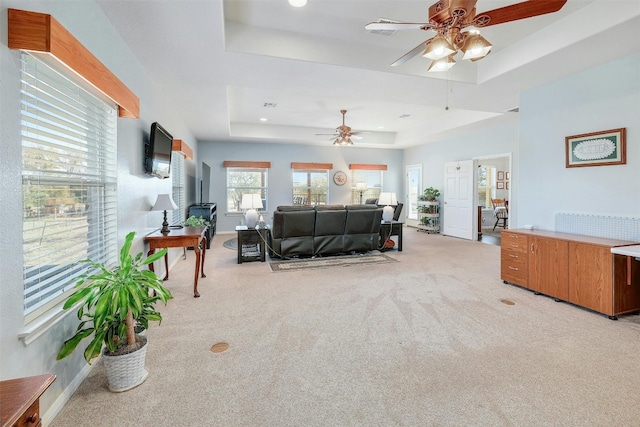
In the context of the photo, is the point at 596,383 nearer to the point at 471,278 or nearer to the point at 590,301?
the point at 590,301

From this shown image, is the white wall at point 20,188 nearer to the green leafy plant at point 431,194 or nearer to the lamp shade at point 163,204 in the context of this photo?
the lamp shade at point 163,204

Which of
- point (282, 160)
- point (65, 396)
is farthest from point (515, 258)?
point (282, 160)

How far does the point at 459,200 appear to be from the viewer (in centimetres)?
756

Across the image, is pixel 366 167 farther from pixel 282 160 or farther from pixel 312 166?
pixel 282 160

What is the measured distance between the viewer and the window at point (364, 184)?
9.45 metres

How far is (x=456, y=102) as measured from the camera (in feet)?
15.8

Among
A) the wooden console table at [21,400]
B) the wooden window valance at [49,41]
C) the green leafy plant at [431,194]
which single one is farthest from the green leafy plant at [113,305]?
the green leafy plant at [431,194]

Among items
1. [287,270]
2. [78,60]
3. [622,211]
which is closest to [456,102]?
[622,211]

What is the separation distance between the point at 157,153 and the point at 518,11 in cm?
360

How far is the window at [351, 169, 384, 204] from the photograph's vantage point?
9453 mm

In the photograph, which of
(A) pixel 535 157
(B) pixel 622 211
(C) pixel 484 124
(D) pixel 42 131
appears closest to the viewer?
(D) pixel 42 131

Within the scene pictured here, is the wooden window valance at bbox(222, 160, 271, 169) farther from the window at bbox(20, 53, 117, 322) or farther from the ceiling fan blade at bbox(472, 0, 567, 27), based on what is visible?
the ceiling fan blade at bbox(472, 0, 567, 27)

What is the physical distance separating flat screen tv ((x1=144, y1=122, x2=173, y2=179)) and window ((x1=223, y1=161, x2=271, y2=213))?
4.54m

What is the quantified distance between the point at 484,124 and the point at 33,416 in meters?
7.60
